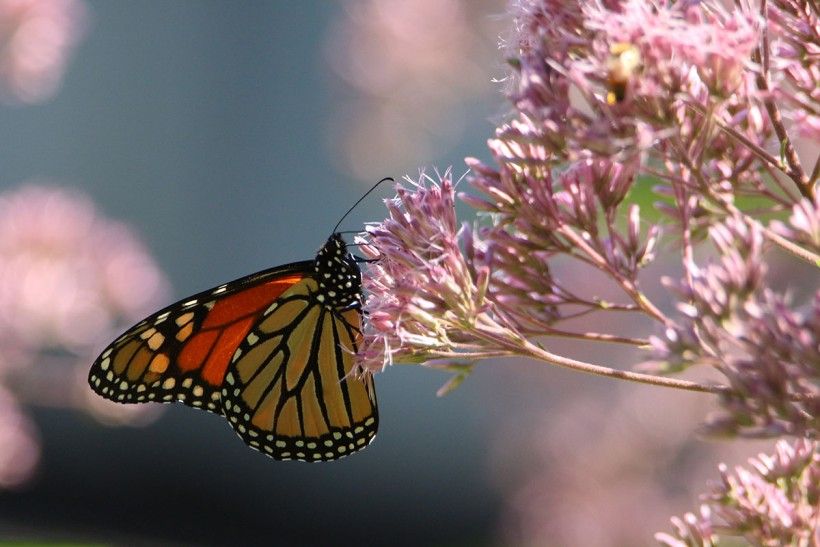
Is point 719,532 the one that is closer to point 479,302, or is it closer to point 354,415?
point 479,302

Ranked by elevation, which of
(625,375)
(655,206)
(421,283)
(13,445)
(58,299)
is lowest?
(625,375)

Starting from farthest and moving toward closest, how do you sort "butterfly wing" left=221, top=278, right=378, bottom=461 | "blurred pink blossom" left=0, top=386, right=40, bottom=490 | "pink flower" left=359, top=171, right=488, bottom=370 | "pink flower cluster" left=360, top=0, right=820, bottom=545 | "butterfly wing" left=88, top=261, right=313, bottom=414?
"blurred pink blossom" left=0, top=386, right=40, bottom=490
"butterfly wing" left=221, top=278, right=378, bottom=461
"butterfly wing" left=88, top=261, right=313, bottom=414
"pink flower" left=359, top=171, right=488, bottom=370
"pink flower cluster" left=360, top=0, right=820, bottom=545

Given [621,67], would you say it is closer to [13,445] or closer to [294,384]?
[294,384]

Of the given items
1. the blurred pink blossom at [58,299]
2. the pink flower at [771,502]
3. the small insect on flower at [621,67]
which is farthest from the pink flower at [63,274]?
the small insect on flower at [621,67]

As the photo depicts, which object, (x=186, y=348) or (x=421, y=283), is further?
(x=186, y=348)

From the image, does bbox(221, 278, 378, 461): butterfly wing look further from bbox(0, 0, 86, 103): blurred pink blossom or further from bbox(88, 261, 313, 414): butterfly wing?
bbox(0, 0, 86, 103): blurred pink blossom

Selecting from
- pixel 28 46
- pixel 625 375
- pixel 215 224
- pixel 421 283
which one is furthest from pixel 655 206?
pixel 215 224

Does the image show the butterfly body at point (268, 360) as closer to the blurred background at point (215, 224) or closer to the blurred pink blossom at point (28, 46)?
the blurred pink blossom at point (28, 46)

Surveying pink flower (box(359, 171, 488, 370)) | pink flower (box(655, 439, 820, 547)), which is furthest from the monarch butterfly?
pink flower (box(655, 439, 820, 547))
